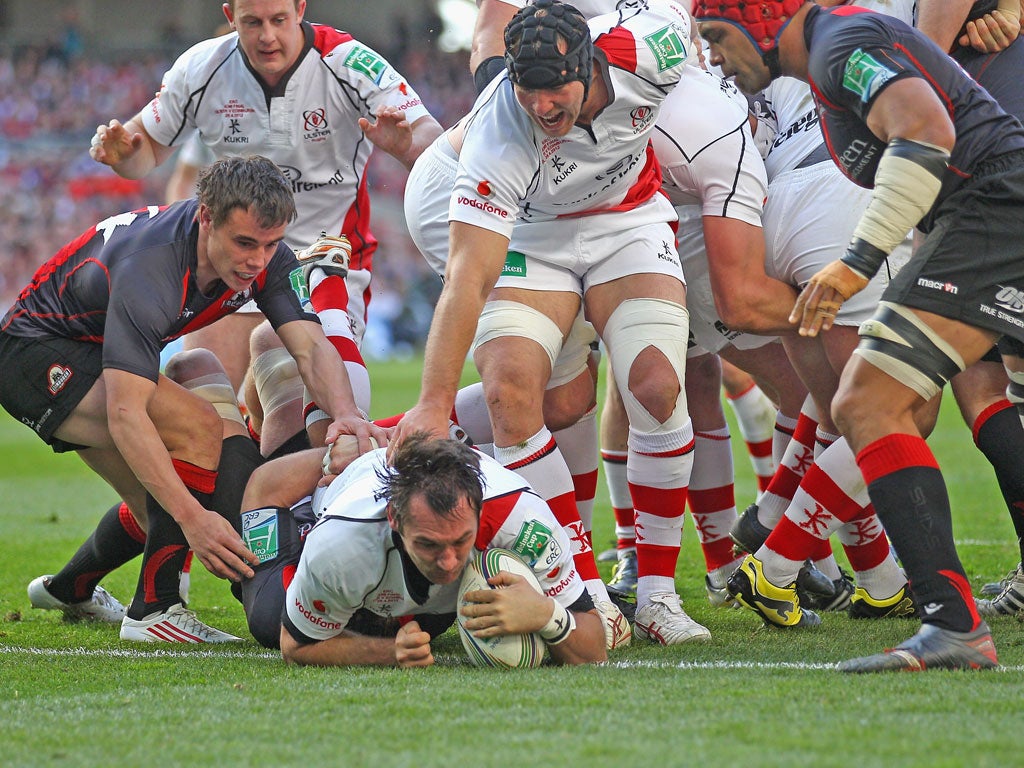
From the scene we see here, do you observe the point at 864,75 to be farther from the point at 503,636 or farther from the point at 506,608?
the point at 503,636

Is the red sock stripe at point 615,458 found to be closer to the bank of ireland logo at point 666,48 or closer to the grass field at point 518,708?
the grass field at point 518,708

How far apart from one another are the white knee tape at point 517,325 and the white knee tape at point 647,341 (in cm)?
22

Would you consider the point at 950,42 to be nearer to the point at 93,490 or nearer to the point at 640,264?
the point at 640,264

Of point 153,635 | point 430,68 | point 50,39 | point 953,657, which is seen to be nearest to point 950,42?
point 953,657

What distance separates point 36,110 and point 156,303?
29697 millimetres

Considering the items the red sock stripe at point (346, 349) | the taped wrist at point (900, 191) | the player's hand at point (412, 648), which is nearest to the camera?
the taped wrist at point (900, 191)

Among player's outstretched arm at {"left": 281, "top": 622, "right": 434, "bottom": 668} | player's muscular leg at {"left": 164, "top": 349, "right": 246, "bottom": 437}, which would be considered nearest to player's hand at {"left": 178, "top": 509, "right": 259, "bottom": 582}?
player's outstretched arm at {"left": 281, "top": 622, "right": 434, "bottom": 668}

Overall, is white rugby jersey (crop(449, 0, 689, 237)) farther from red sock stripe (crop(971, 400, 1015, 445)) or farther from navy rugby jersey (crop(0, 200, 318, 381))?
red sock stripe (crop(971, 400, 1015, 445))

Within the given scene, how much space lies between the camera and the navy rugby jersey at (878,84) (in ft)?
11.7

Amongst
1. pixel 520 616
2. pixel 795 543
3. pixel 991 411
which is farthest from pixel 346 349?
pixel 991 411

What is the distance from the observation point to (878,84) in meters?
3.53

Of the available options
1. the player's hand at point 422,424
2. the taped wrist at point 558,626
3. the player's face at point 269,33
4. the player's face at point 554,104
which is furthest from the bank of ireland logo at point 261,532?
the player's face at point 269,33

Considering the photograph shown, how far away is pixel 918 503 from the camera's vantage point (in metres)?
3.53

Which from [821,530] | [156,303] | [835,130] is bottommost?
[821,530]
